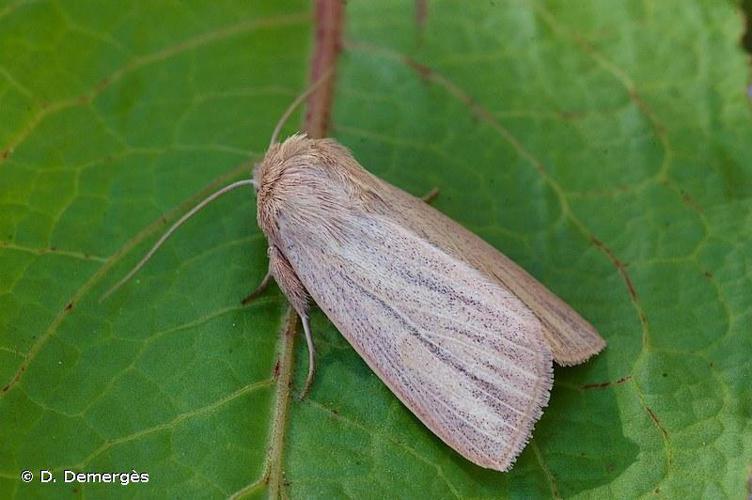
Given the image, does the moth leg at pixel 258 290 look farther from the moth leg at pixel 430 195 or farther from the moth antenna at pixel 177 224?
the moth leg at pixel 430 195

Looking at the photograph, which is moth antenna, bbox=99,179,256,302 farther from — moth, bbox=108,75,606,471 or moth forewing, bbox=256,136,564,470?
moth forewing, bbox=256,136,564,470

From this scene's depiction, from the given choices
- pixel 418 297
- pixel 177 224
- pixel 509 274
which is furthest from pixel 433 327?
pixel 177 224

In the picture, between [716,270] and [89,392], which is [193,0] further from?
[716,270]

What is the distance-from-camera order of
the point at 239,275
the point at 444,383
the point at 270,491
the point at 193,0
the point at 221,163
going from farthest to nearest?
1. the point at 193,0
2. the point at 221,163
3. the point at 239,275
4. the point at 444,383
5. the point at 270,491

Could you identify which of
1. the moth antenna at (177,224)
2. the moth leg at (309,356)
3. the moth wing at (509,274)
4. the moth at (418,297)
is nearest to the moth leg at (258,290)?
the moth at (418,297)

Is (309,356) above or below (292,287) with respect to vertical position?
below

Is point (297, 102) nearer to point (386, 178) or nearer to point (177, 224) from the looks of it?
point (386, 178)

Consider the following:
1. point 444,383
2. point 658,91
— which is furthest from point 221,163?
point 658,91
